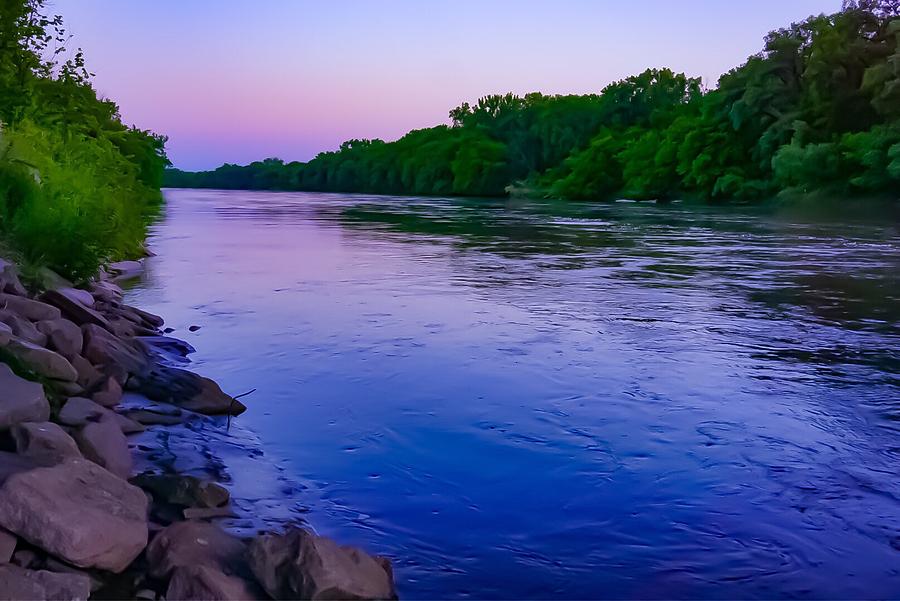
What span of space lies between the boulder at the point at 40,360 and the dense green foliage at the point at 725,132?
53.0 meters

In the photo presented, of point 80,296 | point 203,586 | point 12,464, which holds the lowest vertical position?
point 203,586

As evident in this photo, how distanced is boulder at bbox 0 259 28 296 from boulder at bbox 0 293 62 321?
0.60 m

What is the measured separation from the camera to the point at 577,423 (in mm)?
7406

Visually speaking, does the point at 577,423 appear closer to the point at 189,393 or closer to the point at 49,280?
the point at 189,393

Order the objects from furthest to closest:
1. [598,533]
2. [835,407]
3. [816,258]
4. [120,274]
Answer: [816,258]
[120,274]
[835,407]
[598,533]

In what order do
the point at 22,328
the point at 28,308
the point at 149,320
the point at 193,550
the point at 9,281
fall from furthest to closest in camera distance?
the point at 149,320, the point at 9,281, the point at 28,308, the point at 22,328, the point at 193,550

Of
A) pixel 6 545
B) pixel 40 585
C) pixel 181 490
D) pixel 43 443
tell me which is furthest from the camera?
pixel 181 490

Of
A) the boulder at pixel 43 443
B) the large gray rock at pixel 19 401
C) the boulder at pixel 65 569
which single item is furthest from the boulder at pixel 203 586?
the large gray rock at pixel 19 401

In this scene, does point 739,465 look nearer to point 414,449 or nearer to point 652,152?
point 414,449

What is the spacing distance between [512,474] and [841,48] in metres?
64.0

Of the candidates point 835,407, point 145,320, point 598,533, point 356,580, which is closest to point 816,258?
point 835,407

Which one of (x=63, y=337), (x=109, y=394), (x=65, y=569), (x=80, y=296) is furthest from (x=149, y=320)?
(x=65, y=569)

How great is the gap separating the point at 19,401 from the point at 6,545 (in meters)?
1.52

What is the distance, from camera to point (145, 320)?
1114 centimetres
